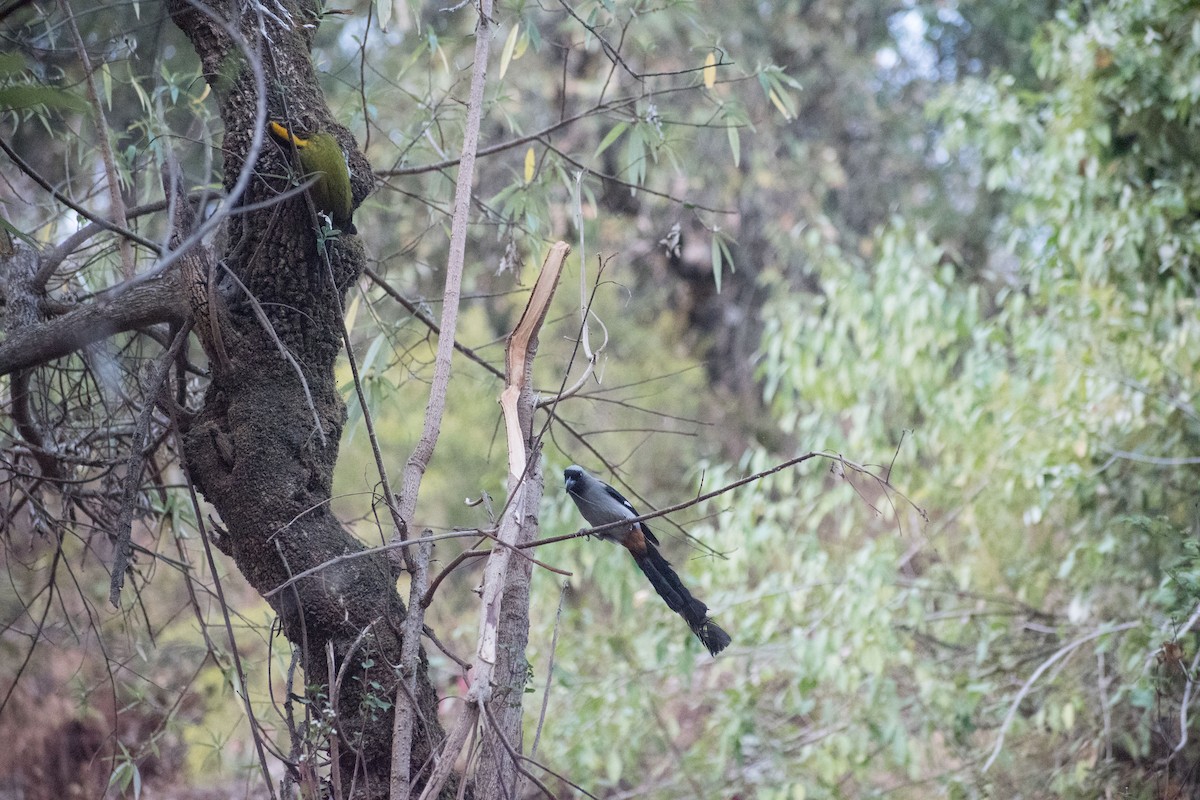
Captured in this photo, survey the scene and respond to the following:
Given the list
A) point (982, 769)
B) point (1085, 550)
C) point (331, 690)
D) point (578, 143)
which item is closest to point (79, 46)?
point (331, 690)

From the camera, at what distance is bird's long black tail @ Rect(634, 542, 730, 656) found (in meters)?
2.32

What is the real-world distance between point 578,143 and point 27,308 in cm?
606

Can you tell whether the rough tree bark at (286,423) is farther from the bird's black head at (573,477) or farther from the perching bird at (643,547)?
the bird's black head at (573,477)

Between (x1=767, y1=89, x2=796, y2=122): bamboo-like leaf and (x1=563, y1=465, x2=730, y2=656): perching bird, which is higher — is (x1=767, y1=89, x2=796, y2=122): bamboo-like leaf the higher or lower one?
the higher one

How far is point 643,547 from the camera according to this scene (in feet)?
8.85

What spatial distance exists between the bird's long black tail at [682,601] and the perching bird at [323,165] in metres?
1.12

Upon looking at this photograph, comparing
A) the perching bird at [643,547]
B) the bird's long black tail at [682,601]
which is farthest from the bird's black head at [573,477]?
the bird's long black tail at [682,601]

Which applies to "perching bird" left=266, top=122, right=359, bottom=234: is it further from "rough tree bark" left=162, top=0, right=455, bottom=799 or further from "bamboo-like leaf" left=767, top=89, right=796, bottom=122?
"bamboo-like leaf" left=767, top=89, right=796, bottom=122

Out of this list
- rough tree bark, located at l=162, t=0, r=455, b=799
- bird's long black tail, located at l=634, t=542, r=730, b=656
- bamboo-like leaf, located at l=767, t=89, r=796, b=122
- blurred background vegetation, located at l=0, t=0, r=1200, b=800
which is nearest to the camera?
rough tree bark, located at l=162, t=0, r=455, b=799

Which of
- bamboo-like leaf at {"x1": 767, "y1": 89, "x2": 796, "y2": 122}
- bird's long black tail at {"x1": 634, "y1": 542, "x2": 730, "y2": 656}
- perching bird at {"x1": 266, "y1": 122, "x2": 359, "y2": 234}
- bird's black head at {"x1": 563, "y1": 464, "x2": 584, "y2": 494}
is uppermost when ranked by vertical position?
bamboo-like leaf at {"x1": 767, "y1": 89, "x2": 796, "y2": 122}

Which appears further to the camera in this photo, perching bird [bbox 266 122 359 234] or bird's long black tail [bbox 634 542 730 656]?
bird's long black tail [bbox 634 542 730 656]

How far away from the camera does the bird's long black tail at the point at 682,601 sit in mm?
2320

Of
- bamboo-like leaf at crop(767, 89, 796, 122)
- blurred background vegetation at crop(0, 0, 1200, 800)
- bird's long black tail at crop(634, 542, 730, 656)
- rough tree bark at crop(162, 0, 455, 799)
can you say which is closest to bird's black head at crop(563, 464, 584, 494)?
blurred background vegetation at crop(0, 0, 1200, 800)

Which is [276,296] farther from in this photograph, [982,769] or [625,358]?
[625,358]
